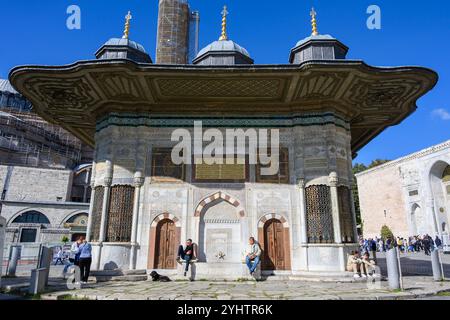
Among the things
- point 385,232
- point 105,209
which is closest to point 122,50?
point 105,209

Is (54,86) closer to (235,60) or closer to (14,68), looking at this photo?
(14,68)

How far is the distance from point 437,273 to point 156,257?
25.1 feet

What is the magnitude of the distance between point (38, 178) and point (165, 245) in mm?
30254

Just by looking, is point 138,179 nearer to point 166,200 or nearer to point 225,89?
point 166,200

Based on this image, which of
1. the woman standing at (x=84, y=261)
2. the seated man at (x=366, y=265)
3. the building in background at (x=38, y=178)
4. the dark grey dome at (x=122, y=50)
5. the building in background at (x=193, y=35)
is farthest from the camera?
the building in background at (x=38, y=178)

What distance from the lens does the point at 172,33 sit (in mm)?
22047

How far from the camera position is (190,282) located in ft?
28.7

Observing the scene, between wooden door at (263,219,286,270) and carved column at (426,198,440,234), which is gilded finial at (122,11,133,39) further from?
A: carved column at (426,198,440,234)

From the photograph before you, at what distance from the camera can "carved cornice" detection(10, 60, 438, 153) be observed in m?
9.02

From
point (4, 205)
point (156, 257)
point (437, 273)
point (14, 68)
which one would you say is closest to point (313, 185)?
point (437, 273)

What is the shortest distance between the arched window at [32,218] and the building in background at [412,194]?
31879 millimetres

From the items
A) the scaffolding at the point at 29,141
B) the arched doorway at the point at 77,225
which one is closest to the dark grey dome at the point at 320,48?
the arched doorway at the point at 77,225

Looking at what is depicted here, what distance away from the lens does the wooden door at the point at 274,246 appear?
32.2ft

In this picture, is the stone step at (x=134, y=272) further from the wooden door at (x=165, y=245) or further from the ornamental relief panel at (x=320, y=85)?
the ornamental relief panel at (x=320, y=85)
